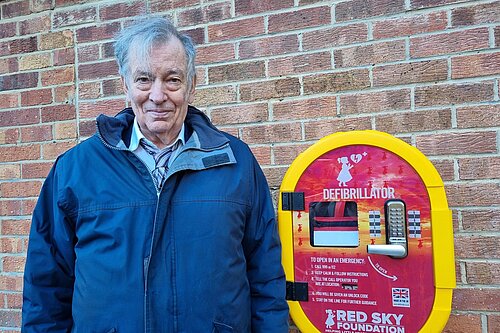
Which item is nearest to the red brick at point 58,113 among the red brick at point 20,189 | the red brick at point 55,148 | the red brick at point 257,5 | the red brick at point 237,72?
the red brick at point 55,148

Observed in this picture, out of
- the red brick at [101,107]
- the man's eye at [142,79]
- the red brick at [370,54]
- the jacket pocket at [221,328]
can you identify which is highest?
the red brick at [370,54]

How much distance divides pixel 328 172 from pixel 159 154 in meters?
0.66

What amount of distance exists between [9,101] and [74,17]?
2.02 feet

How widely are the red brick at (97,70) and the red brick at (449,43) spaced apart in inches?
59.5

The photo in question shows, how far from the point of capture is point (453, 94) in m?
1.86

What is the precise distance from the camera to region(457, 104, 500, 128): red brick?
181 cm

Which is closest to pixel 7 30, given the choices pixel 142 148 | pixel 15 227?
pixel 15 227

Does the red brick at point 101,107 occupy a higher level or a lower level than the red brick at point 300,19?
lower

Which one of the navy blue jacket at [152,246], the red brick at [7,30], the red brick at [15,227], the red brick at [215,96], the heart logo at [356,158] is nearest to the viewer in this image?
the navy blue jacket at [152,246]

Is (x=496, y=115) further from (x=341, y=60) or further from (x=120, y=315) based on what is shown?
(x=120, y=315)

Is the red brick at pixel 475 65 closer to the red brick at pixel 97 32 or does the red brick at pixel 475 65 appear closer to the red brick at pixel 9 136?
the red brick at pixel 97 32

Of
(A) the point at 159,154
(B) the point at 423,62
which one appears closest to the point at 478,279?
(B) the point at 423,62

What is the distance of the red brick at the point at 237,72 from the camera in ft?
6.98

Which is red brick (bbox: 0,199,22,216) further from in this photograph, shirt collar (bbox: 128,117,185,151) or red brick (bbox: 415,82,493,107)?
red brick (bbox: 415,82,493,107)
